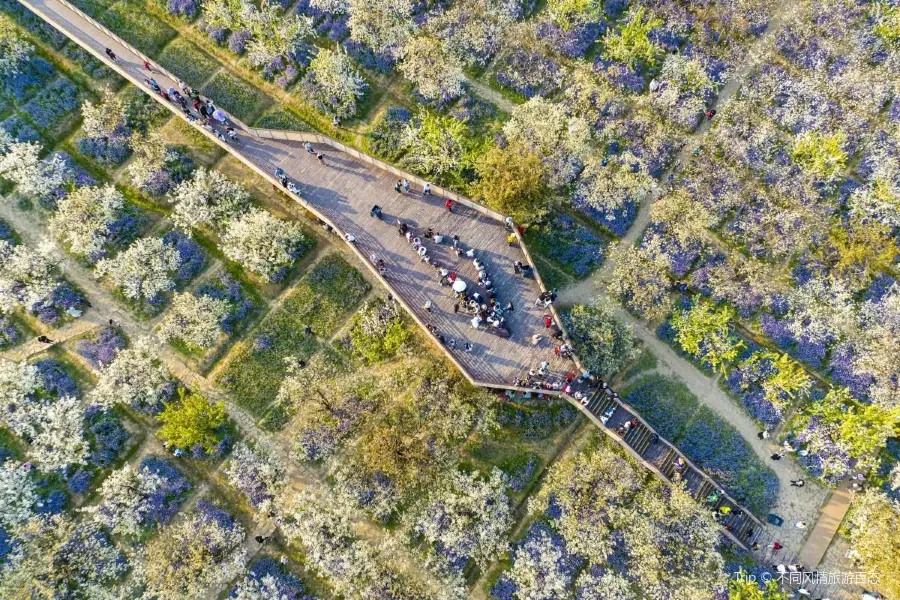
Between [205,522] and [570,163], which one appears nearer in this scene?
[205,522]

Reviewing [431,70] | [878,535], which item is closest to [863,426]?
[878,535]

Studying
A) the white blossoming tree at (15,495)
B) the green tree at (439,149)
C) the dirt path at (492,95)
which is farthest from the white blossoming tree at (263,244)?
the white blossoming tree at (15,495)

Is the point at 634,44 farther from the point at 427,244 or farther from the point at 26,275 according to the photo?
the point at 26,275

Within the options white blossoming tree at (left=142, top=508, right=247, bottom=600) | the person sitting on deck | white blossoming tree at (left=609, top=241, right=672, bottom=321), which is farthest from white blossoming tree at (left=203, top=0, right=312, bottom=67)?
the person sitting on deck

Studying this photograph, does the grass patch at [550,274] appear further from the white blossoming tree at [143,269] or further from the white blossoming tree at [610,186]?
the white blossoming tree at [143,269]

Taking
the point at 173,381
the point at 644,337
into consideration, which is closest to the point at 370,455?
the point at 173,381

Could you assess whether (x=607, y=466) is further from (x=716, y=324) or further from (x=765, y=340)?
(x=765, y=340)

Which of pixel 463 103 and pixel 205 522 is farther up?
pixel 463 103
